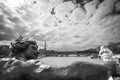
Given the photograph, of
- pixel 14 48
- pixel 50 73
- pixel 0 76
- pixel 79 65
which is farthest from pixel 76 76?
pixel 14 48

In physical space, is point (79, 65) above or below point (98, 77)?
above

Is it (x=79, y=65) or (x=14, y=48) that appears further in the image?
(x=14, y=48)

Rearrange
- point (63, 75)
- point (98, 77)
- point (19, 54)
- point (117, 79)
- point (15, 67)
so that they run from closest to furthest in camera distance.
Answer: point (98, 77)
point (63, 75)
point (15, 67)
point (19, 54)
point (117, 79)

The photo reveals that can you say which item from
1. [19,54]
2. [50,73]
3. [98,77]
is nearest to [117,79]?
[98,77]

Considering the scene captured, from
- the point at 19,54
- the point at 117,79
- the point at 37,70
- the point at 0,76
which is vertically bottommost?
the point at 117,79

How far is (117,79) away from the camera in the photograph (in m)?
7.84

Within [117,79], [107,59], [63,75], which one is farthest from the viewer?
[107,59]

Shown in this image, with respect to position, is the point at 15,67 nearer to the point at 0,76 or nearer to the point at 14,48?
the point at 0,76

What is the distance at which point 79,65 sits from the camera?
3838mm

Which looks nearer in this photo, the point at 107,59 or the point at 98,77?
the point at 98,77

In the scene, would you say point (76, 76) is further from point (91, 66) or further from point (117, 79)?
point (117, 79)

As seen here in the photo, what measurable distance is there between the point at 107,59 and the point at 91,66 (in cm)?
554

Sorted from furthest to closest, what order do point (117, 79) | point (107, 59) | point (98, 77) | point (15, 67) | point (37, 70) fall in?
1. point (107, 59)
2. point (117, 79)
3. point (15, 67)
4. point (37, 70)
5. point (98, 77)

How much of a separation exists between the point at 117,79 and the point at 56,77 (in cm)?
561
